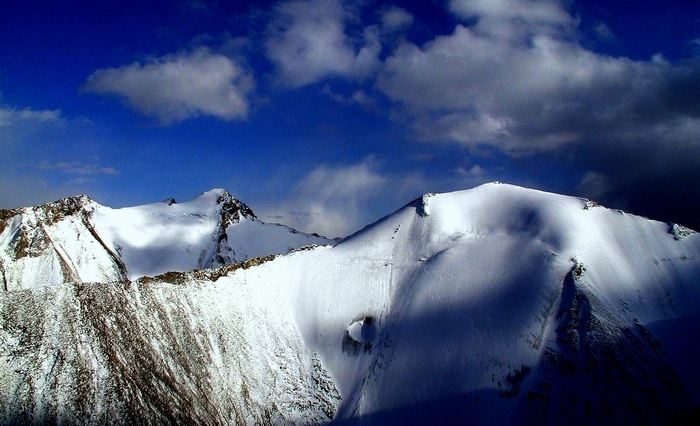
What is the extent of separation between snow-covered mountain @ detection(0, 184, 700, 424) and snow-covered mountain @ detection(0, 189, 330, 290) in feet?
129

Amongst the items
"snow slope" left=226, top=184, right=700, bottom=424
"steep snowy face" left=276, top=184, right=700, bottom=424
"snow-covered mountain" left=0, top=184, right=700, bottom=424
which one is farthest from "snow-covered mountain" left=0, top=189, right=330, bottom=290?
"steep snowy face" left=276, top=184, right=700, bottom=424

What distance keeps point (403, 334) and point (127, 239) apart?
8832 cm

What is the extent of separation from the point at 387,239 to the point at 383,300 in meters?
14.7

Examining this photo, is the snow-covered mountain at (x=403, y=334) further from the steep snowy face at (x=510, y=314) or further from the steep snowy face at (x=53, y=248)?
the steep snowy face at (x=53, y=248)

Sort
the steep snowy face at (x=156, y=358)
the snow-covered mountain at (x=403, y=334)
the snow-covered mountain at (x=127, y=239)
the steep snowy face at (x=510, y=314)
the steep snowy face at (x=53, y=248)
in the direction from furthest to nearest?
the snow-covered mountain at (x=127, y=239) → the steep snowy face at (x=53, y=248) → the steep snowy face at (x=510, y=314) → the snow-covered mountain at (x=403, y=334) → the steep snowy face at (x=156, y=358)

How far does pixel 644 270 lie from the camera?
67.9 m

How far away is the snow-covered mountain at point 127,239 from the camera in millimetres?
84094

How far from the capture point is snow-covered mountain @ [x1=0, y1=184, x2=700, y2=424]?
4741cm

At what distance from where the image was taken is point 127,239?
121625mm

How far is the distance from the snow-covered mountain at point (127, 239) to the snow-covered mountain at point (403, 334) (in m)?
39.4

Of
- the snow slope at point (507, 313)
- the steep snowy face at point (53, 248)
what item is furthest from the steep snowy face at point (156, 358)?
the steep snowy face at point (53, 248)

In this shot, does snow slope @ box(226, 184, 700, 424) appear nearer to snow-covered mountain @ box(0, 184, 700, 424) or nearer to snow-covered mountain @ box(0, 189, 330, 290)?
snow-covered mountain @ box(0, 184, 700, 424)

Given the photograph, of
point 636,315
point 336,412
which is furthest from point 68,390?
point 636,315

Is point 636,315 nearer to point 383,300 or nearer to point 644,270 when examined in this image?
point 644,270
